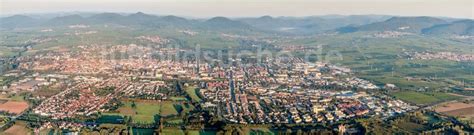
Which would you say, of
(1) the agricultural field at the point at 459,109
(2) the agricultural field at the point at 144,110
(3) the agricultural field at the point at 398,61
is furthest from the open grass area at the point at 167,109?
(3) the agricultural field at the point at 398,61

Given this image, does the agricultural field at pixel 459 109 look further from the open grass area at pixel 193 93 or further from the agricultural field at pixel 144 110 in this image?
the agricultural field at pixel 144 110

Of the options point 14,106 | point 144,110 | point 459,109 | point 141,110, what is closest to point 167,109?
point 144,110

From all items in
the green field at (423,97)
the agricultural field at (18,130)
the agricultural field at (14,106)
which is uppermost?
the agricultural field at (14,106)

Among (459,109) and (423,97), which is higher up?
(423,97)

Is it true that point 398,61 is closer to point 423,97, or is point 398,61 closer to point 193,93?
point 423,97

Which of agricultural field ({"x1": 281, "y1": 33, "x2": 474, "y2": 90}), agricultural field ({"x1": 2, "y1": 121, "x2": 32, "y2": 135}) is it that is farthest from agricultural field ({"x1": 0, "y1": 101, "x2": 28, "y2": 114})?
agricultural field ({"x1": 281, "y1": 33, "x2": 474, "y2": 90})

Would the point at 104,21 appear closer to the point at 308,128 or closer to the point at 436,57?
the point at 436,57

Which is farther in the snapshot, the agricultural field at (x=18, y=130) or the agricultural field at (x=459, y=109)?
the agricultural field at (x=459, y=109)

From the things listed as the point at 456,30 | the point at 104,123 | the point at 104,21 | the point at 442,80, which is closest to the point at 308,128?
the point at 104,123
